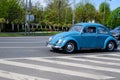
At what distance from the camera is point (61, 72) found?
10609 millimetres

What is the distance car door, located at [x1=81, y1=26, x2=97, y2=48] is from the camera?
16.9 m

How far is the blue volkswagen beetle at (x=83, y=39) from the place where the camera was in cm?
1652

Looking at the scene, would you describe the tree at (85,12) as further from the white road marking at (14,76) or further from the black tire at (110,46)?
the white road marking at (14,76)

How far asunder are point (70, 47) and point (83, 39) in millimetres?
798

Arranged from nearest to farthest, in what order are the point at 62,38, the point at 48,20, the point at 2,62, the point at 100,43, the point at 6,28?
the point at 2,62, the point at 62,38, the point at 100,43, the point at 6,28, the point at 48,20

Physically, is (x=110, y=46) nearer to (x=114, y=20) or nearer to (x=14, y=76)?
(x=14, y=76)

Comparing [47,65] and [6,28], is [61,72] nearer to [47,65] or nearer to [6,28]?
[47,65]

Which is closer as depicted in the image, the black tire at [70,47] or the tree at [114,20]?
the black tire at [70,47]

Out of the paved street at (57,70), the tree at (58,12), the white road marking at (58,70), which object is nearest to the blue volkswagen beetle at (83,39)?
the paved street at (57,70)

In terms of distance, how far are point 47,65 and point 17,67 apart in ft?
3.91

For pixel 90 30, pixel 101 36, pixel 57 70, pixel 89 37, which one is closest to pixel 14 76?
pixel 57 70

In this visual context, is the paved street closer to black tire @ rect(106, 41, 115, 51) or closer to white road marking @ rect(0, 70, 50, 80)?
white road marking @ rect(0, 70, 50, 80)

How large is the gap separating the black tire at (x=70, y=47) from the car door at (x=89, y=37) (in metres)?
0.50

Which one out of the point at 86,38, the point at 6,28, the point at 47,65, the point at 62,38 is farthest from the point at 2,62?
the point at 6,28
